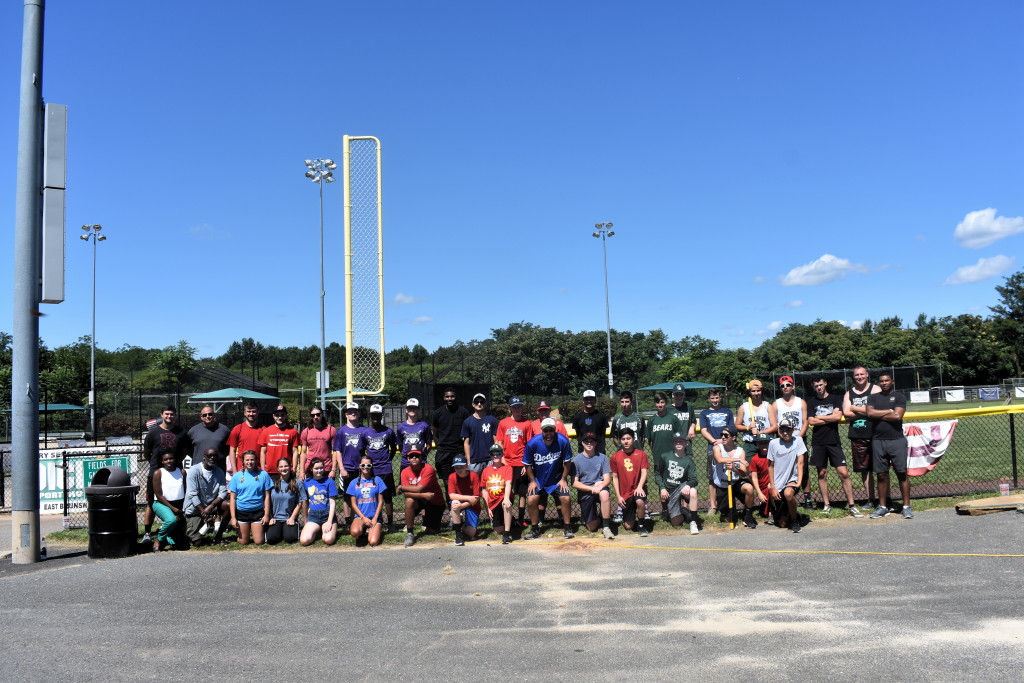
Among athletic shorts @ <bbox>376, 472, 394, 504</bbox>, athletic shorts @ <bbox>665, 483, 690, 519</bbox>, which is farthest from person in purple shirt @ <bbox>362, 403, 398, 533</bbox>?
athletic shorts @ <bbox>665, 483, 690, 519</bbox>

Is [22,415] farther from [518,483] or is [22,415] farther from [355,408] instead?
[518,483]

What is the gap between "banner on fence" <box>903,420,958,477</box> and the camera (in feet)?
35.8

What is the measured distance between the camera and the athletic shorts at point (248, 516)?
32.2ft

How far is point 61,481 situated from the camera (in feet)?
42.5

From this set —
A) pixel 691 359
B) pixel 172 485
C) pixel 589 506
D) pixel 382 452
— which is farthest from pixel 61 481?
pixel 691 359

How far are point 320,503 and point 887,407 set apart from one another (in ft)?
24.8

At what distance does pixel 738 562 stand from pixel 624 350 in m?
63.2

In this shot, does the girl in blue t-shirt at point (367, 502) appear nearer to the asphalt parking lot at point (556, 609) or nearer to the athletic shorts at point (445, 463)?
the asphalt parking lot at point (556, 609)

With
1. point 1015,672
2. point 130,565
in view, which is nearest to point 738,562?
point 1015,672

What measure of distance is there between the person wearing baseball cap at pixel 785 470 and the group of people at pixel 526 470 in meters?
0.02

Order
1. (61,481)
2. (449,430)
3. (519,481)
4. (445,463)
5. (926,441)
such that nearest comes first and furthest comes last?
(519,481) < (449,430) < (445,463) < (926,441) < (61,481)

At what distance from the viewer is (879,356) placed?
2665 inches

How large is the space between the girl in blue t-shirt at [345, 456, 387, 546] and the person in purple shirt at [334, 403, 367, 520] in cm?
23

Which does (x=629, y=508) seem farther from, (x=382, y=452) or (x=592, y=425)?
(x=382, y=452)
